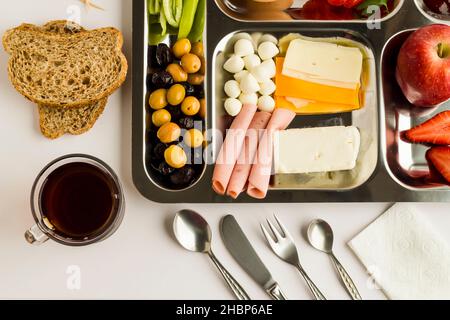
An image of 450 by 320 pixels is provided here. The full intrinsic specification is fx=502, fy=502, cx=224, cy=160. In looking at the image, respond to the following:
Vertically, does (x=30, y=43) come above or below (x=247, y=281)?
above

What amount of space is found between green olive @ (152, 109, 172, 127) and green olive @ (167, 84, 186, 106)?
0.02 meters

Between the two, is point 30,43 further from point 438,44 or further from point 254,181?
point 438,44

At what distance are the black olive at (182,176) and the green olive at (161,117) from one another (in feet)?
0.33

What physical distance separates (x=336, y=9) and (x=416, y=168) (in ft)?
1.25

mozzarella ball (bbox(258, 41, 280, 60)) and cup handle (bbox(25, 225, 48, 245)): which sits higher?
mozzarella ball (bbox(258, 41, 280, 60))

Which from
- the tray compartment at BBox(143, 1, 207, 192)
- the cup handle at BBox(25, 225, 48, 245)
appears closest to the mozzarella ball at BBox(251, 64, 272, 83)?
the tray compartment at BBox(143, 1, 207, 192)

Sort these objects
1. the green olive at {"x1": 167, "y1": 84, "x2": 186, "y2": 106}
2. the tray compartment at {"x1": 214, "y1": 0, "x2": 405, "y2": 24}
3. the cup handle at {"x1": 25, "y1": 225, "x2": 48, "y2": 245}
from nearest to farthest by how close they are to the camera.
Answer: the cup handle at {"x1": 25, "y1": 225, "x2": 48, "y2": 245} → the green olive at {"x1": 167, "y1": 84, "x2": 186, "y2": 106} → the tray compartment at {"x1": 214, "y1": 0, "x2": 405, "y2": 24}

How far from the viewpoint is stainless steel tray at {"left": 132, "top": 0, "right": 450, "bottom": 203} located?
3.18 feet

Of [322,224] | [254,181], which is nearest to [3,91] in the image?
[254,181]

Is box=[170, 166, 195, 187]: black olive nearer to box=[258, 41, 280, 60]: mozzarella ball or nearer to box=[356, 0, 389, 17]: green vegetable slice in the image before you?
box=[258, 41, 280, 60]: mozzarella ball

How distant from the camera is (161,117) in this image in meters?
0.99

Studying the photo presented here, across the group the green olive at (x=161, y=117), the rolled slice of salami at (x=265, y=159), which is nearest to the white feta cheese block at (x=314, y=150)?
the rolled slice of salami at (x=265, y=159)

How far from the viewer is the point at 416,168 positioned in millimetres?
1061
